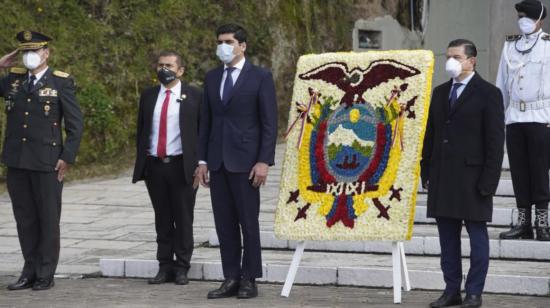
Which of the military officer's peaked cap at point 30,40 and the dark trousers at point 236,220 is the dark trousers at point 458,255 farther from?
the military officer's peaked cap at point 30,40

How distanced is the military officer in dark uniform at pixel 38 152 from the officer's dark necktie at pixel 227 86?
4.24 ft

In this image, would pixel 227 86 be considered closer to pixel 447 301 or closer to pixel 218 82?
pixel 218 82

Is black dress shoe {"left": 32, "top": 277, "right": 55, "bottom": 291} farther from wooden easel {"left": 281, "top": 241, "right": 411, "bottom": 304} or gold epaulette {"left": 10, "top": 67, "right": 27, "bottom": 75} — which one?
wooden easel {"left": 281, "top": 241, "right": 411, "bottom": 304}

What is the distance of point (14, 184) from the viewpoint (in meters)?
9.39

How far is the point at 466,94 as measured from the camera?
8188 millimetres

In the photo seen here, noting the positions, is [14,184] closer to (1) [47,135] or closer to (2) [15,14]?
(1) [47,135]

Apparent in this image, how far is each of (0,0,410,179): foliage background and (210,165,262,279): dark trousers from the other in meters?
6.58

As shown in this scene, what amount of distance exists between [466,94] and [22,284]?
3603 millimetres

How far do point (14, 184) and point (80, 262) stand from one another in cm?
128

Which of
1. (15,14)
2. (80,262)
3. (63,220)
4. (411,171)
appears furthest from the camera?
(15,14)

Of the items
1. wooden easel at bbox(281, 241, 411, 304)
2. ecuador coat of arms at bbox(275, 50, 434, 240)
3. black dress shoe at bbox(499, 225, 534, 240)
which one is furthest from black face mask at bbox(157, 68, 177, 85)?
black dress shoe at bbox(499, 225, 534, 240)

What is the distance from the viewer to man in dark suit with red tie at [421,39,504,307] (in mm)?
8062

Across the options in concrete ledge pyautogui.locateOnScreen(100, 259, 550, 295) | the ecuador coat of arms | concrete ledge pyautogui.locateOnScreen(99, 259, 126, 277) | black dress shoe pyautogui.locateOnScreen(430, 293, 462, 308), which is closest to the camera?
black dress shoe pyautogui.locateOnScreen(430, 293, 462, 308)

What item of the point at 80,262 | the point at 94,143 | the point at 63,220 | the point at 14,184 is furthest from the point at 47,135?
the point at 94,143
